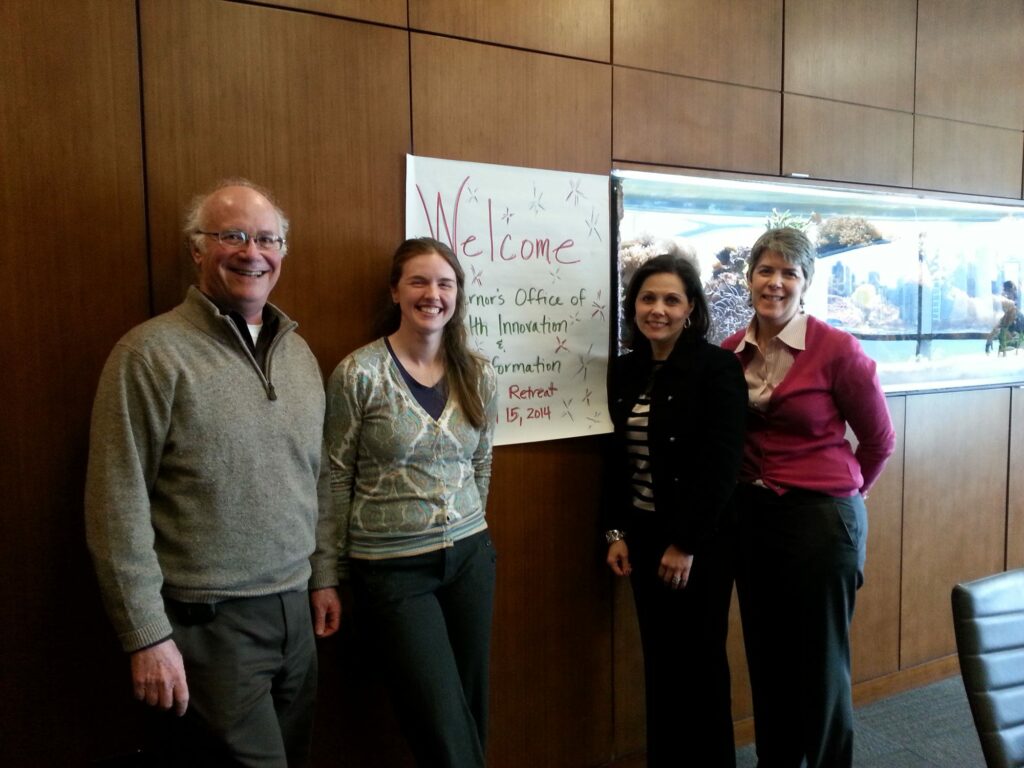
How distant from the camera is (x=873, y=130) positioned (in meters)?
2.51

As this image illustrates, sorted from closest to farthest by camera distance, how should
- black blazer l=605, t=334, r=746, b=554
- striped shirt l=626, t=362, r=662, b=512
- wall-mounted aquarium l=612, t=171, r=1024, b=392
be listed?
black blazer l=605, t=334, r=746, b=554 < striped shirt l=626, t=362, r=662, b=512 < wall-mounted aquarium l=612, t=171, r=1024, b=392

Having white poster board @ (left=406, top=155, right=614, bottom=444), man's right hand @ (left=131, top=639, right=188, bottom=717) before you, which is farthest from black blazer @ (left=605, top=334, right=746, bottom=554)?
man's right hand @ (left=131, top=639, right=188, bottom=717)

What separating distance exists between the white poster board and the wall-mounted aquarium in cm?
16

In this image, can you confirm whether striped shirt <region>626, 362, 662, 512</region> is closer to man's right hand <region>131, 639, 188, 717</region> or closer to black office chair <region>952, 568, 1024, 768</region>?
black office chair <region>952, 568, 1024, 768</region>

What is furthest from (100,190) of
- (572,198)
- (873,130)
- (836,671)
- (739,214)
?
(873,130)

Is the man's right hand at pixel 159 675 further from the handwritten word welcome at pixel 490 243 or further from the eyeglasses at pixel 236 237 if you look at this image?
the handwritten word welcome at pixel 490 243

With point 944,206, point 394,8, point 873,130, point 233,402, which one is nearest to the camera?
point 233,402

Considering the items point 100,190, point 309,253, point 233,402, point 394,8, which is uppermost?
point 394,8

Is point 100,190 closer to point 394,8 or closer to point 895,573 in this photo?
point 394,8

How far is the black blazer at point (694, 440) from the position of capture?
5.74 feet

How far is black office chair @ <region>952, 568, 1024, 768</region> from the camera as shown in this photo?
1.14 meters

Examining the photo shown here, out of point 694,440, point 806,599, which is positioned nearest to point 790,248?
point 694,440

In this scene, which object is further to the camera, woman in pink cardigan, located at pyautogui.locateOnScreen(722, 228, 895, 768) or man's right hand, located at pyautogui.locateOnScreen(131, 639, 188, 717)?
woman in pink cardigan, located at pyautogui.locateOnScreen(722, 228, 895, 768)

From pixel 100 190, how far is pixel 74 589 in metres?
0.89
